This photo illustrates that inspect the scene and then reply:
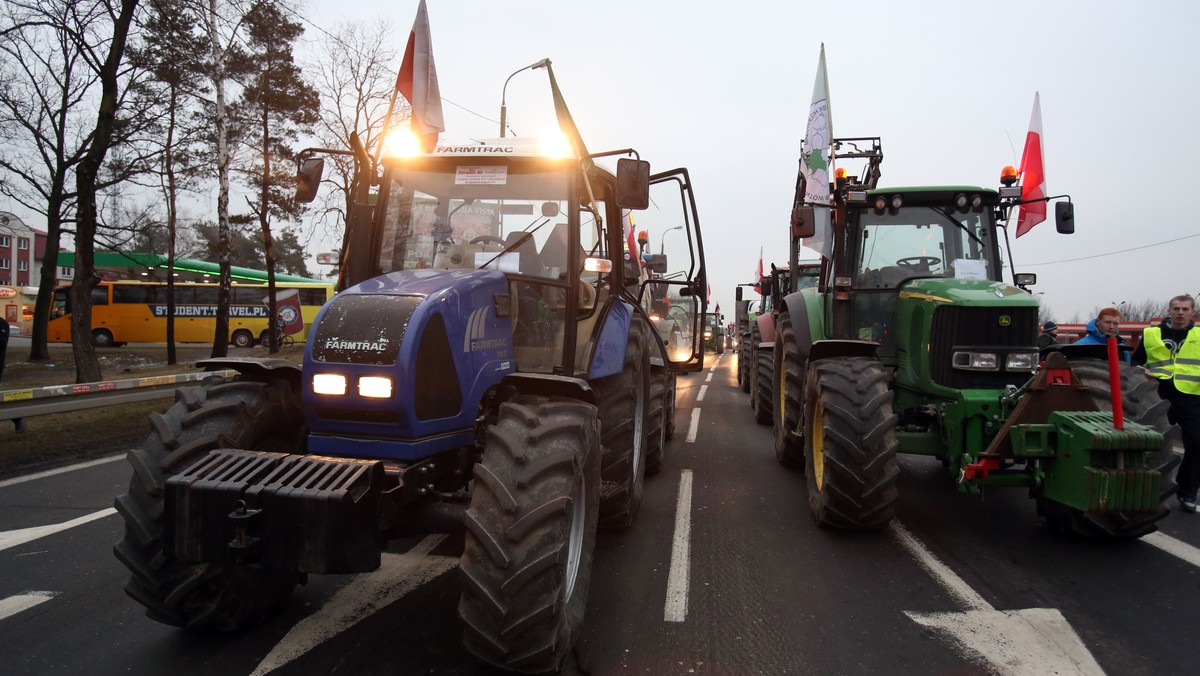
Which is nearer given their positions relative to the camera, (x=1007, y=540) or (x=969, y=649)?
(x=969, y=649)

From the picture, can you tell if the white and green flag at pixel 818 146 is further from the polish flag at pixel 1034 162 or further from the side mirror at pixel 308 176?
the side mirror at pixel 308 176

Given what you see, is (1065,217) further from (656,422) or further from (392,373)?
(392,373)

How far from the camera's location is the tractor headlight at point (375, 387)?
302 centimetres

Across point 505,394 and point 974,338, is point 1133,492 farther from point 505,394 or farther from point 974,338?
point 505,394

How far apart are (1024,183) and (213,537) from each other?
9774mm

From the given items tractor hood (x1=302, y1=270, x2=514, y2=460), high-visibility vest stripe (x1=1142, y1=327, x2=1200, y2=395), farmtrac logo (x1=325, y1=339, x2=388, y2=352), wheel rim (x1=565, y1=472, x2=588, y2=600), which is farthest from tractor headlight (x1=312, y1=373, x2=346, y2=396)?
high-visibility vest stripe (x1=1142, y1=327, x2=1200, y2=395)

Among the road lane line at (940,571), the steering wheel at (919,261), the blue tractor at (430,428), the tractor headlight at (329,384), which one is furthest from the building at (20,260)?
the road lane line at (940,571)

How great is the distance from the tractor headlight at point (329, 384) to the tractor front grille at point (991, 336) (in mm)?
4299

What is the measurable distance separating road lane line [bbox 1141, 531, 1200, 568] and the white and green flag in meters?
4.42

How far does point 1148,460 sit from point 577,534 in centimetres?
360

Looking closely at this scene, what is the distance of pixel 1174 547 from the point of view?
478 centimetres

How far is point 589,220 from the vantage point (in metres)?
4.86

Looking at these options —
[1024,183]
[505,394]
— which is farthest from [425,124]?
[1024,183]

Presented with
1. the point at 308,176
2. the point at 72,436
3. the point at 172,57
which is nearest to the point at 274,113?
the point at 172,57
